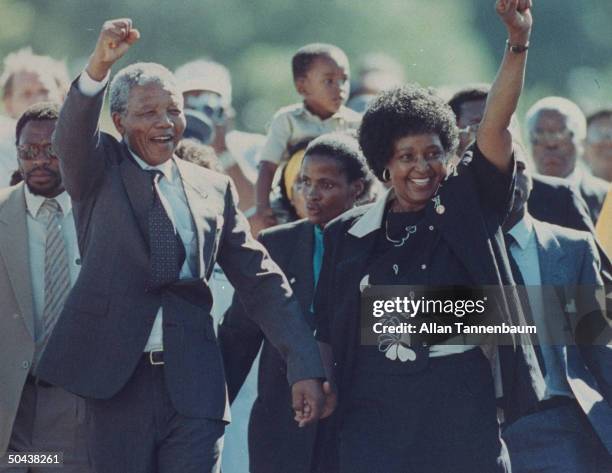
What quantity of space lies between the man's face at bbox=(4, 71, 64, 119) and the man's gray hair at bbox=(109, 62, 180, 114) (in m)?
2.11

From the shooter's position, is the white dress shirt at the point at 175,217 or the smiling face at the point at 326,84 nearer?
the white dress shirt at the point at 175,217

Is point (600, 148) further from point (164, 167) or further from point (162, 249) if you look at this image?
point (162, 249)

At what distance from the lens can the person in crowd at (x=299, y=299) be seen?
5.60 metres

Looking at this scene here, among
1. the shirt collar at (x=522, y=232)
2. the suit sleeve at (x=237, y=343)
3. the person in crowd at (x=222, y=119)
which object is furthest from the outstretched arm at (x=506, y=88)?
the person in crowd at (x=222, y=119)

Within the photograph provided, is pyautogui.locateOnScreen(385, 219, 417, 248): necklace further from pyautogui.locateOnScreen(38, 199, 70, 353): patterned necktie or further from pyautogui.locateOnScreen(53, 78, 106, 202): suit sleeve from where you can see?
pyautogui.locateOnScreen(38, 199, 70, 353): patterned necktie

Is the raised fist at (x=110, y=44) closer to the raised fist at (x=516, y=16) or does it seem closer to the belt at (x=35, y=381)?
the raised fist at (x=516, y=16)

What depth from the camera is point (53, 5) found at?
6.81 m

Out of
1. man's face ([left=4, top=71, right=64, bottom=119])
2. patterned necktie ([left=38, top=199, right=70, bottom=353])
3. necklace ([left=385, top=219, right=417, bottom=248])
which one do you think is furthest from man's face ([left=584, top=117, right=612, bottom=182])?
patterned necktie ([left=38, top=199, right=70, bottom=353])

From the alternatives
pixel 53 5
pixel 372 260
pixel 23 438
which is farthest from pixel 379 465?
pixel 53 5

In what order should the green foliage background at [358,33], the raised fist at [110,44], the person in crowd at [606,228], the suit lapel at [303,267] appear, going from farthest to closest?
the green foliage background at [358,33] < the person in crowd at [606,228] < the suit lapel at [303,267] < the raised fist at [110,44]

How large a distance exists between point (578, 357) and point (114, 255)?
1.77 meters

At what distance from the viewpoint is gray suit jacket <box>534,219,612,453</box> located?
17.0 feet

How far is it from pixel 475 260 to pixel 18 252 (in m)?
1.83

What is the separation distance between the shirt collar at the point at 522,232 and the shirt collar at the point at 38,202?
5.55 ft
